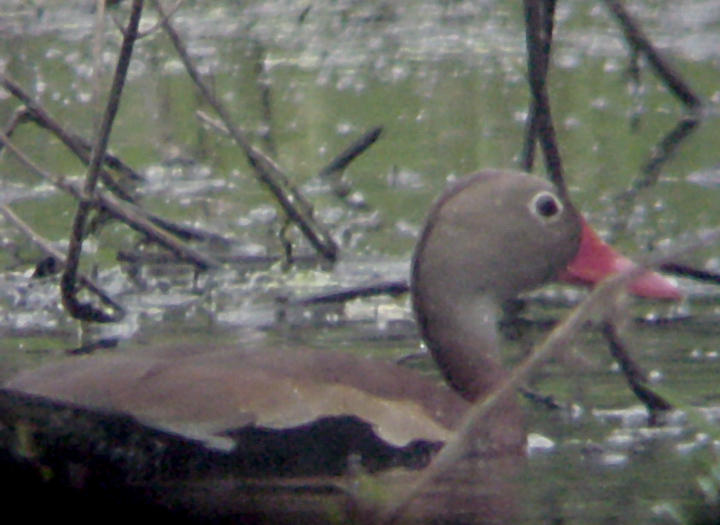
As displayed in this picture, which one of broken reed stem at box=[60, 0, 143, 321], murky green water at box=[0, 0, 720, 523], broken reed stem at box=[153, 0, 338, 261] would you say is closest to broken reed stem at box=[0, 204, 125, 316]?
murky green water at box=[0, 0, 720, 523]

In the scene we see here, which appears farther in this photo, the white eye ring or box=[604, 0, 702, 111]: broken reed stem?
box=[604, 0, 702, 111]: broken reed stem

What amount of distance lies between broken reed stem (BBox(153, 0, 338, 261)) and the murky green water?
15cm

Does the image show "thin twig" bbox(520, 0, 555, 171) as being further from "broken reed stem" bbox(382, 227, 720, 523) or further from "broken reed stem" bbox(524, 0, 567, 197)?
"broken reed stem" bbox(382, 227, 720, 523)

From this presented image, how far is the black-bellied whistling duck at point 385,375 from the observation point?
4.57 m

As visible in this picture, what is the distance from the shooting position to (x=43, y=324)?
7074mm

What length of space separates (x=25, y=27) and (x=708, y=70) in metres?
5.77

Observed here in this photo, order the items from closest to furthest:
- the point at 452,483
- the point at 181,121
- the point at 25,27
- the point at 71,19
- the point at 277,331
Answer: the point at 452,483
the point at 277,331
the point at 181,121
the point at 25,27
the point at 71,19

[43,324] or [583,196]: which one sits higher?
[43,324]

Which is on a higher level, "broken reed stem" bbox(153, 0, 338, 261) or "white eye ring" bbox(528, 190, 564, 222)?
"white eye ring" bbox(528, 190, 564, 222)

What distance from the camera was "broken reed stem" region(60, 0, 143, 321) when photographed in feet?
18.6

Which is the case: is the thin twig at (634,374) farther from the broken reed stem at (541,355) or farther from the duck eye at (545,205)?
the broken reed stem at (541,355)

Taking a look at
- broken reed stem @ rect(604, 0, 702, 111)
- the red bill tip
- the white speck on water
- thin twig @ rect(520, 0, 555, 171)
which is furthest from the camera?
broken reed stem @ rect(604, 0, 702, 111)

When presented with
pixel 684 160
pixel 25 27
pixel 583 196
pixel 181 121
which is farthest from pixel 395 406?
pixel 25 27

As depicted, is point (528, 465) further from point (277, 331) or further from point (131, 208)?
point (131, 208)
